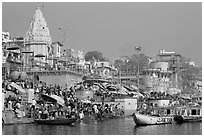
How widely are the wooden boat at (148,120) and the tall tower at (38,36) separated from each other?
537 inches

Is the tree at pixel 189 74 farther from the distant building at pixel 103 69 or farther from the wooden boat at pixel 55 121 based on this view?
the wooden boat at pixel 55 121

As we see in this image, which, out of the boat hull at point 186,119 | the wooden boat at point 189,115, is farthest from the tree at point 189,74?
the boat hull at point 186,119

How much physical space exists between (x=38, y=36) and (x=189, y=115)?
45.3ft

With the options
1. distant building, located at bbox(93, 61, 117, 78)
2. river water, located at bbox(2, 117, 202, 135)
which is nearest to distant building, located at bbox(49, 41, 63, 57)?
distant building, located at bbox(93, 61, 117, 78)

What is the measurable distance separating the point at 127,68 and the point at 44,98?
21531mm

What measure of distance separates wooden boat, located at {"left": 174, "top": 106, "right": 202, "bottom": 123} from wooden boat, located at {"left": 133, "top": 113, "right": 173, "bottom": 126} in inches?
30.5

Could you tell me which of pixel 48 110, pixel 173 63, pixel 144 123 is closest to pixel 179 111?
pixel 144 123

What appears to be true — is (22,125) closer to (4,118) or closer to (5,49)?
(4,118)

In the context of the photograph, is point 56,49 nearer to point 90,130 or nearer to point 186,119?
point 186,119

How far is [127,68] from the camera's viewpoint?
1542 inches

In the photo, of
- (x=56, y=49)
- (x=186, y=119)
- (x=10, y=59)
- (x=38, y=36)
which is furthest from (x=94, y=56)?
(x=186, y=119)

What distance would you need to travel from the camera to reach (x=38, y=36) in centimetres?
2886

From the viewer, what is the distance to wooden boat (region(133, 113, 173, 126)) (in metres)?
15.4

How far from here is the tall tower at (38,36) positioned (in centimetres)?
2861
